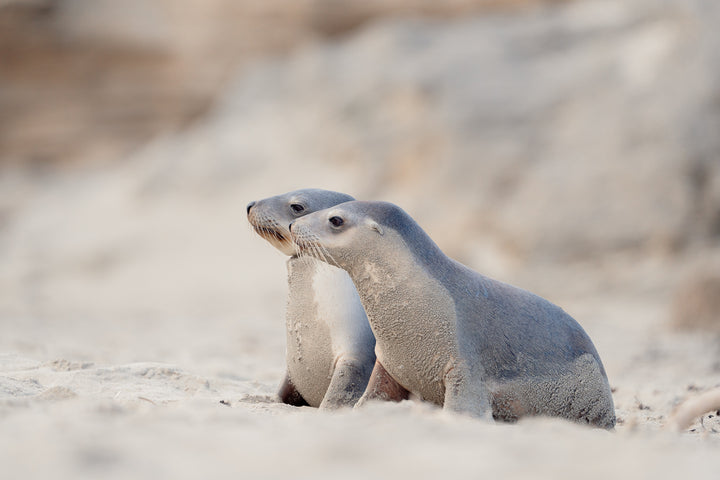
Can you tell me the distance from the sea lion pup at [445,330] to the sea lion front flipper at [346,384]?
0.23 meters

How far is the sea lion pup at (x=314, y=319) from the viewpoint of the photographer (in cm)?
393

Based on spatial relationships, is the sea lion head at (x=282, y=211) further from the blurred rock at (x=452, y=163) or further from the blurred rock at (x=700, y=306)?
the blurred rock at (x=452, y=163)

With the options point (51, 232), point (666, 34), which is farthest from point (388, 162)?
point (51, 232)

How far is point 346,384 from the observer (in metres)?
3.79

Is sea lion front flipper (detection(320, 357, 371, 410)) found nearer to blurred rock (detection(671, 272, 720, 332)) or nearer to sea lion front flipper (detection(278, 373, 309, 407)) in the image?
sea lion front flipper (detection(278, 373, 309, 407))

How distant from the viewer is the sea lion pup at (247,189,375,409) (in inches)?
155

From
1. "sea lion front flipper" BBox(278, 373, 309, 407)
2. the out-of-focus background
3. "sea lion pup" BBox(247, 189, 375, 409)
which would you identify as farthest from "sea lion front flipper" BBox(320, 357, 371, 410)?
the out-of-focus background

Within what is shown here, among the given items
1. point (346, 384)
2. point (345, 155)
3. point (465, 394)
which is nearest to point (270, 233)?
point (346, 384)

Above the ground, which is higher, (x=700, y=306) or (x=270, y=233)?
(x=700, y=306)

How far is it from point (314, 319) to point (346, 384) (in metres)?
0.38

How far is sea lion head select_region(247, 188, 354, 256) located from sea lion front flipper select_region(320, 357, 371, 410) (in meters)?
0.71

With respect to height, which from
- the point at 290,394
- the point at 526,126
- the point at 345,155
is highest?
the point at 526,126

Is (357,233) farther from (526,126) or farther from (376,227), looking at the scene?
(526,126)

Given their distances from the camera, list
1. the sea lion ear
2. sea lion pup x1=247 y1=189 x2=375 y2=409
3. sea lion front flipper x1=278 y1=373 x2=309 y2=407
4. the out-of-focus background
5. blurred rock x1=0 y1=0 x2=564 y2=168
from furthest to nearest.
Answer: blurred rock x1=0 y1=0 x2=564 y2=168 → the out-of-focus background → sea lion front flipper x1=278 y1=373 x2=309 y2=407 → sea lion pup x1=247 y1=189 x2=375 y2=409 → the sea lion ear
